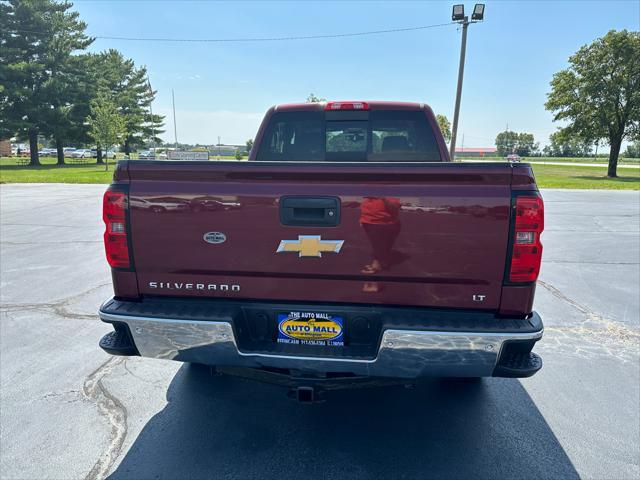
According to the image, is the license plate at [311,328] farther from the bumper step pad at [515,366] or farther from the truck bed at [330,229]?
the bumper step pad at [515,366]

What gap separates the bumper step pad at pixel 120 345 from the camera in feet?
8.14

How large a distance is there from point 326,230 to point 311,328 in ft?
1.88

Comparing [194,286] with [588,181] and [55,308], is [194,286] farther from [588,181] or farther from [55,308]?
[588,181]

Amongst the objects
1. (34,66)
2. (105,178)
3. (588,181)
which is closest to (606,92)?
(588,181)

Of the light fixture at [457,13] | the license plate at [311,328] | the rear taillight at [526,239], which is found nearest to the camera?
the rear taillight at [526,239]

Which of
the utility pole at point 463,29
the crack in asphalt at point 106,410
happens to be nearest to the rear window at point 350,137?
the crack in asphalt at point 106,410

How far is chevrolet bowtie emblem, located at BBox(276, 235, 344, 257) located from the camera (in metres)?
2.23

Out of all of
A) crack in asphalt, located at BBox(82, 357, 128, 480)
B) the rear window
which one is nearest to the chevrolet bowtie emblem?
crack in asphalt, located at BBox(82, 357, 128, 480)

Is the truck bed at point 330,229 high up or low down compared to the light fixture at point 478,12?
down

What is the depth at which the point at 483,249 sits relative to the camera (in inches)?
84.3

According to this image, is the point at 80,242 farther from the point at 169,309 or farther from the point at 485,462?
the point at 485,462

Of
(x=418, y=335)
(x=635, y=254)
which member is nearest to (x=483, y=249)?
(x=418, y=335)

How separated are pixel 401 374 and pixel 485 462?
0.85 metres

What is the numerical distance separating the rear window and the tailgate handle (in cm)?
202
